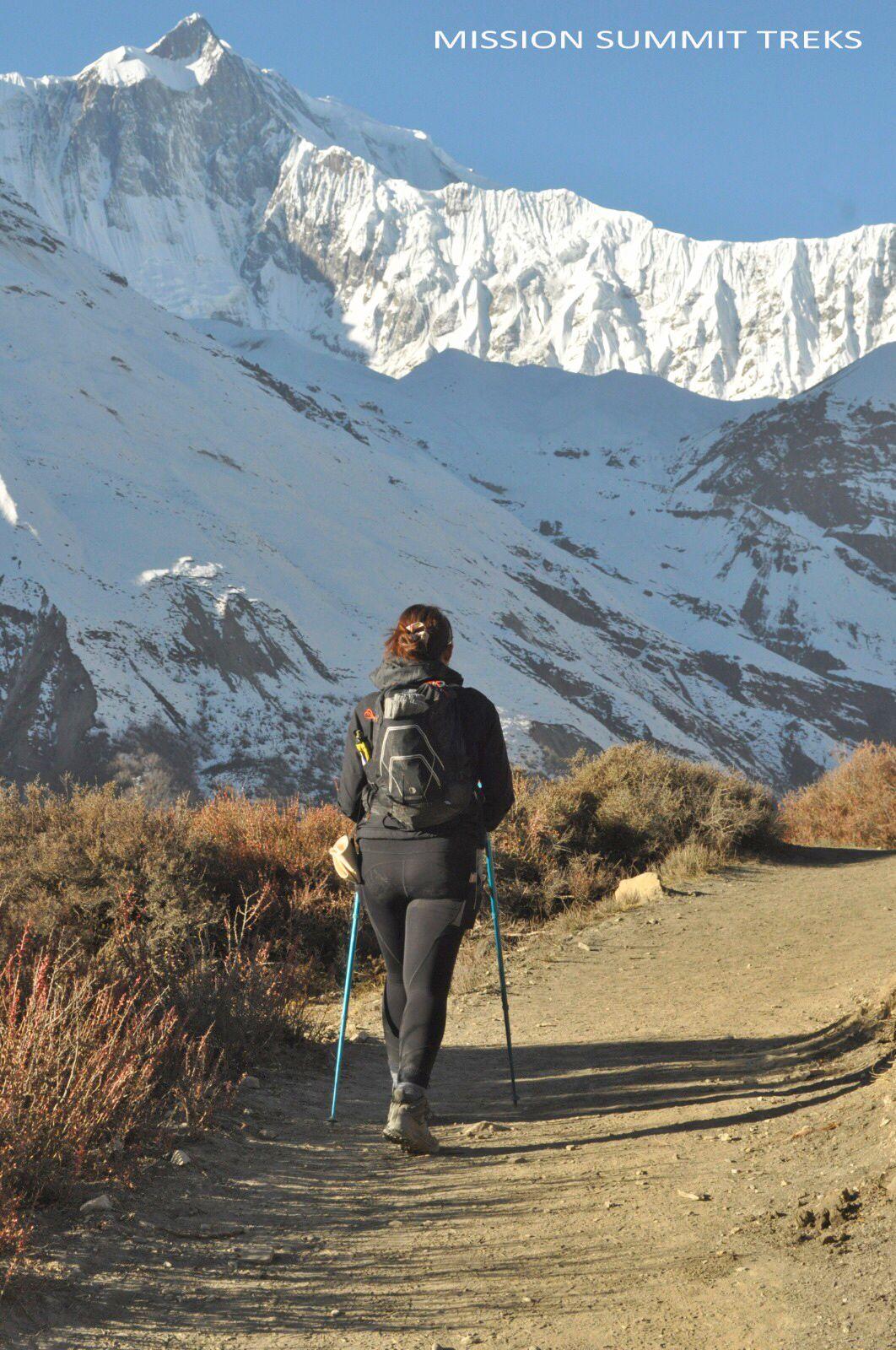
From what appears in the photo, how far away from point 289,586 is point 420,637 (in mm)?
29423

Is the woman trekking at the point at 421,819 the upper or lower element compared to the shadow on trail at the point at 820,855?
upper

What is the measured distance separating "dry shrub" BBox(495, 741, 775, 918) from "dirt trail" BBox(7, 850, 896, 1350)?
9.68 ft

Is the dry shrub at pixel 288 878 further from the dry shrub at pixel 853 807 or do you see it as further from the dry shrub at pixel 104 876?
the dry shrub at pixel 853 807

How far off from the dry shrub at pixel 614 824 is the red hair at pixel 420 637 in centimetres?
483

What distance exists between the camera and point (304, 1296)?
2.95 m

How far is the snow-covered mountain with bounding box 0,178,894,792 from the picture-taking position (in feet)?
83.6

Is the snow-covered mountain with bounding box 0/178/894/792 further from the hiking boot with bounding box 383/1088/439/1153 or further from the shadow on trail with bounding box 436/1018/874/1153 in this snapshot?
the hiking boot with bounding box 383/1088/439/1153

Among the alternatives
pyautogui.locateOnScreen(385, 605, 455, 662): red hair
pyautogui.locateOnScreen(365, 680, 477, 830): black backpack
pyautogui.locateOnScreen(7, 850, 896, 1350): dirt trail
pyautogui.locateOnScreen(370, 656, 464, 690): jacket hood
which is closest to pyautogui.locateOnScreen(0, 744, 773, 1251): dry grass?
pyautogui.locateOnScreen(7, 850, 896, 1350): dirt trail

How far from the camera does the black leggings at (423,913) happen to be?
13.0 ft

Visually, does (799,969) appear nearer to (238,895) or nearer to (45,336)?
(238,895)

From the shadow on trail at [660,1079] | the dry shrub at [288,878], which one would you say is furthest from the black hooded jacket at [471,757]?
the dry shrub at [288,878]

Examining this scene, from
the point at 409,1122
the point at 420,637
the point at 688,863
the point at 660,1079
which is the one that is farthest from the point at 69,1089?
the point at 688,863

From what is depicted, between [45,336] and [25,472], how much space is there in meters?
10.1

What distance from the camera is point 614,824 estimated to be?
32.4 feet
